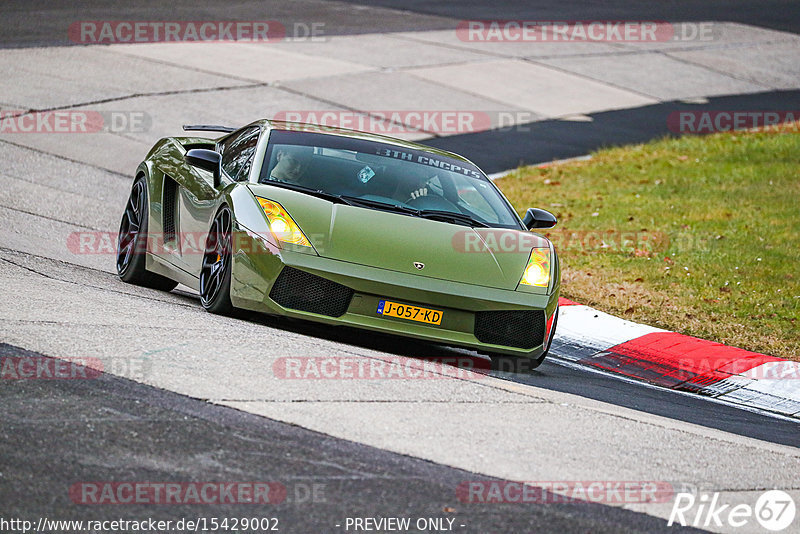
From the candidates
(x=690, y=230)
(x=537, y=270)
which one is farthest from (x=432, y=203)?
(x=690, y=230)

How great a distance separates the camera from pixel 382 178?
8109 millimetres

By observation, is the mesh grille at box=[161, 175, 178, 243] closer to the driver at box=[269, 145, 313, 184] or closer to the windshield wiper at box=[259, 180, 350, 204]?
the driver at box=[269, 145, 313, 184]

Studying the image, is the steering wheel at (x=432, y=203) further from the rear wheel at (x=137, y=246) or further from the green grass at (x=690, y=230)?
the green grass at (x=690, y=230)

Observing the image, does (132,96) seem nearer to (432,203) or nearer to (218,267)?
(432,203)

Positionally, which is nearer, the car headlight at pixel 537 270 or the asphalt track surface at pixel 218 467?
the asphalt track surface at pixel 218 467

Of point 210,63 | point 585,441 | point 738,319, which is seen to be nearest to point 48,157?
point 210,63

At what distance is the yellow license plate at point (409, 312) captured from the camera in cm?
703

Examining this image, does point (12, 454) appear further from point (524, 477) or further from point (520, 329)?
point (520, 329)

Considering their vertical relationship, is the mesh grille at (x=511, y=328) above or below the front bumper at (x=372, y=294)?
below

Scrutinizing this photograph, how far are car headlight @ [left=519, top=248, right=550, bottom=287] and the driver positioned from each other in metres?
1.65

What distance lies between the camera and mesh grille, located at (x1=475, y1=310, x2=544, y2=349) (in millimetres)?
7242

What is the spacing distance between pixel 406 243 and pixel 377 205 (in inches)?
22.3

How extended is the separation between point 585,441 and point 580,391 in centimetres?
165

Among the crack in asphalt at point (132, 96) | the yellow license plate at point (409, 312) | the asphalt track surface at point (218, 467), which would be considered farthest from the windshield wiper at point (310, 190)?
the crack in asphalt at point (132, 96)
